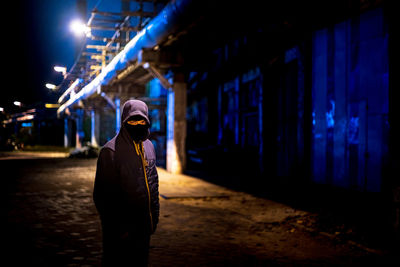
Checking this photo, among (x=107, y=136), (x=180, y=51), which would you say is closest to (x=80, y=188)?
(x=180, y=51)

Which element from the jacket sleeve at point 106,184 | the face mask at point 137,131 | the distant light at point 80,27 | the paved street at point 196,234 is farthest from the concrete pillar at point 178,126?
the jacket sleeve at point 106,184

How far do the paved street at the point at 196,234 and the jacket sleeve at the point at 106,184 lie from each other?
6.12 ft

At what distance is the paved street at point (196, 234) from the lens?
4.69 m

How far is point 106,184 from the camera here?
2.86 meters

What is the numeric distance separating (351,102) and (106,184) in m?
7.66

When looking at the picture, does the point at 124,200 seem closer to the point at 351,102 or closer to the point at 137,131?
the point at 137,131

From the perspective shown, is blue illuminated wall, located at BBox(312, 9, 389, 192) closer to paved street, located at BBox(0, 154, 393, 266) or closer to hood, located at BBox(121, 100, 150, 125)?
paved street, located at BBox(0, 154, 393, 266)

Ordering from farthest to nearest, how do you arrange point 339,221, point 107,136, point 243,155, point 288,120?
point 107,136 → point 243,155 → point 288,120 → point 339,221

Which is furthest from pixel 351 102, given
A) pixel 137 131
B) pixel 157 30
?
pixel 137 131

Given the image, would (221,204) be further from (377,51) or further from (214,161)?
(214,161)

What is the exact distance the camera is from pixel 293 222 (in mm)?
6711

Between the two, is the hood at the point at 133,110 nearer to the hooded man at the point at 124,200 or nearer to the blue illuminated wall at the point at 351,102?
the hooded man at the point at 124,200

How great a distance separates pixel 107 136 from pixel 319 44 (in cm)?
3245

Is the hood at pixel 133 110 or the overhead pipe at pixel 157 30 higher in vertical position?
the overhead pipe at pixel 157 30
